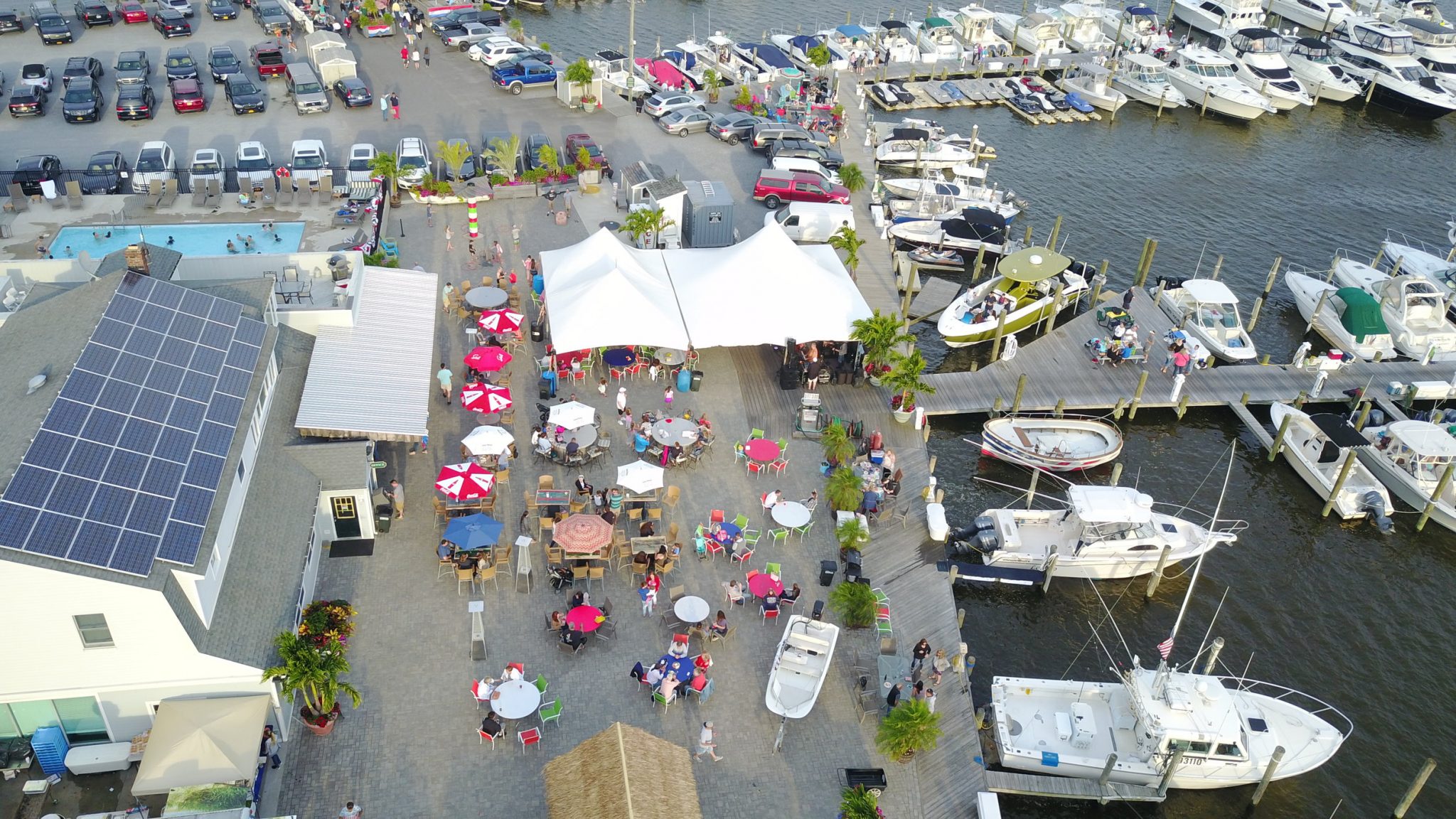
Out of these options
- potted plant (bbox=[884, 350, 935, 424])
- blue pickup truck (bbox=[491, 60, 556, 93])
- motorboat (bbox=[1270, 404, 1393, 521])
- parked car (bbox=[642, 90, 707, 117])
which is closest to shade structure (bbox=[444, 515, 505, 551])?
potted plant (bbox=[884, 350, 935, 424])

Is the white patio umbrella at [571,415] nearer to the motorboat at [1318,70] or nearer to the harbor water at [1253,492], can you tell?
the harbor water at [1253,492]

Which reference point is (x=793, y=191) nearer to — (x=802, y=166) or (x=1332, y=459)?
(x=802, y=166)

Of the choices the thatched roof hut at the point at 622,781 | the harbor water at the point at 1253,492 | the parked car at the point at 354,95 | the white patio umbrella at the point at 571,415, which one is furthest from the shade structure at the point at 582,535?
the parked car at the point at 354,95

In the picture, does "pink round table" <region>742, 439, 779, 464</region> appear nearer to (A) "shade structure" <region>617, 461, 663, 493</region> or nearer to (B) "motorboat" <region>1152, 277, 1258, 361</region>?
(A) "shade structure" <region>617, 461, 663, 493</region>

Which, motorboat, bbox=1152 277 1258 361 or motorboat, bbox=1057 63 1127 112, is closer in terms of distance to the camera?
motorboat, bbox=1152 277 1258 361

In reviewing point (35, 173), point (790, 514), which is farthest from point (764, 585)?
point (35, 173)
